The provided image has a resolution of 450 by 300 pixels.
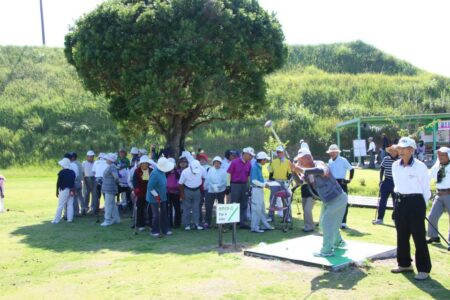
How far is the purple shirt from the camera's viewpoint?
12.8 metres

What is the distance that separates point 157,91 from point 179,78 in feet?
3.00

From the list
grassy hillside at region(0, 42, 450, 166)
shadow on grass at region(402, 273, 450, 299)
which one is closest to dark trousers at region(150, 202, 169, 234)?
shadow on grass at region(402, 273, 450, 299)

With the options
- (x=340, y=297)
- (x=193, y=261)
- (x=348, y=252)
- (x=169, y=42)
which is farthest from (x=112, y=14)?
(x=340, y=297)

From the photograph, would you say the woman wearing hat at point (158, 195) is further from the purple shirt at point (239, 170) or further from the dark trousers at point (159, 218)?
the purple shirt at point (239, 170)

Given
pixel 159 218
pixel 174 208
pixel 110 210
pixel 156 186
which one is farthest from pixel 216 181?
Answer: pixel 110 210

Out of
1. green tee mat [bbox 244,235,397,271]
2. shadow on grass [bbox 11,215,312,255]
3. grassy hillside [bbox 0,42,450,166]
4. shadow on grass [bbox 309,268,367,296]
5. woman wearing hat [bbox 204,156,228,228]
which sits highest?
grassy hillside [bbox 0,42,450,166]

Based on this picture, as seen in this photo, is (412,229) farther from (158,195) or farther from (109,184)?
(109,184)

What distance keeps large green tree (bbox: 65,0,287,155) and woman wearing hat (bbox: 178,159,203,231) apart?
265 cm

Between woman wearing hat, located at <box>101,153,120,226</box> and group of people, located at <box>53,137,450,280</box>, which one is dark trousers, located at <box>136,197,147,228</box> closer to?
group of people, located at <box>53,137,450,280</box>

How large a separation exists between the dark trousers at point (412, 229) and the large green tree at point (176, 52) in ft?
26.4

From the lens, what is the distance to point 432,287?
7.43 meters

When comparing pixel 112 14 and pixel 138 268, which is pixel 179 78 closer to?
pixel 112 14

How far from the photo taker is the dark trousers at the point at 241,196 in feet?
42.3

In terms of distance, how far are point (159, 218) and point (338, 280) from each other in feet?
18.0
